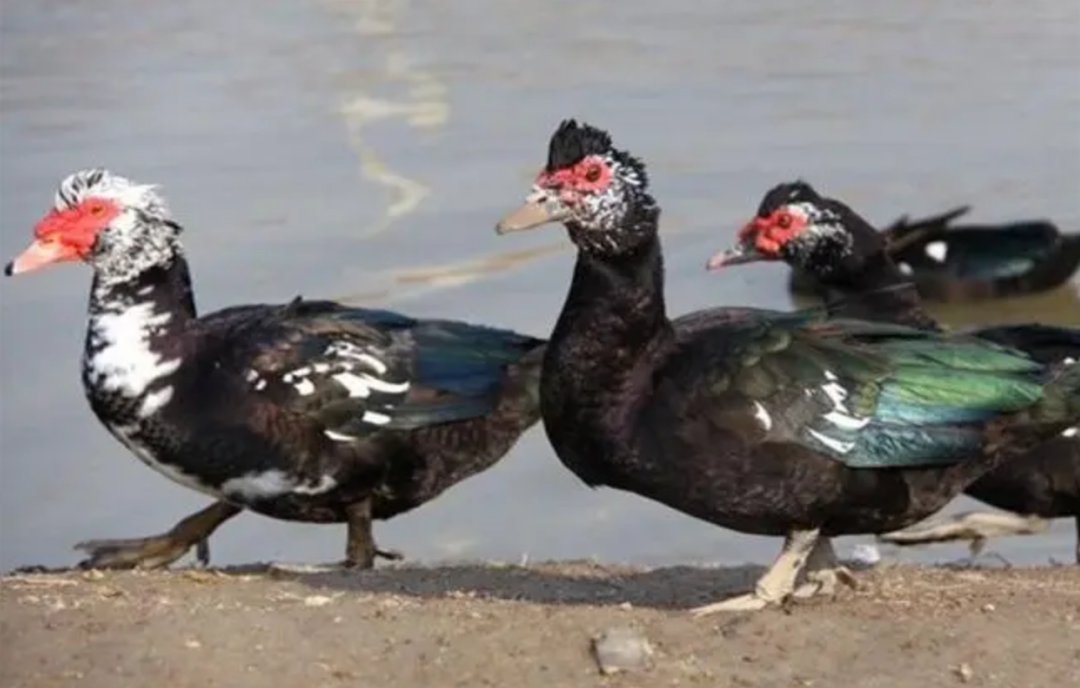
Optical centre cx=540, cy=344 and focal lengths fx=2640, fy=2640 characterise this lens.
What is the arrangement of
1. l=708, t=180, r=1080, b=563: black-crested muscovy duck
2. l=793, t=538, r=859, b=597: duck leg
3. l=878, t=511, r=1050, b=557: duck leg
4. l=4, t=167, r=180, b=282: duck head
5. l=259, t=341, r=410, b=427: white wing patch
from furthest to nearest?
l=878, t=511, r=1050, b=557: duck leg
l=708, t=180, r=1080, b=563: black-crested muscovy duck
l=4, t=167, r=180, b=282: duck head
l=259, t=341, r=410, b=427: white wing patch
l=793, t=538, r=859, b=597: duck leg

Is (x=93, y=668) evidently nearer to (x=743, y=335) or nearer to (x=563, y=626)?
(x=563, y=626)

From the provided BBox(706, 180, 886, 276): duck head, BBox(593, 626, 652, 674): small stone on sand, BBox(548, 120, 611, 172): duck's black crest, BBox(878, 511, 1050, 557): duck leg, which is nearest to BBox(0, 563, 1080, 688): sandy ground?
BBox(593, 626, 652, 674): small stone on sand

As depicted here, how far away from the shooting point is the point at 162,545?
712cm

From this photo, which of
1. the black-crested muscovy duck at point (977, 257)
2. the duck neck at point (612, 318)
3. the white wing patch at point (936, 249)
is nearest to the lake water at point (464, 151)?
the black-crested muscovy duck at point (977, 257)

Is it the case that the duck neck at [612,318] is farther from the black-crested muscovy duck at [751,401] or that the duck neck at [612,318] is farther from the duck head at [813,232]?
the duck head at [813,232]

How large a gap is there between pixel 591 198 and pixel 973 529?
2.29m

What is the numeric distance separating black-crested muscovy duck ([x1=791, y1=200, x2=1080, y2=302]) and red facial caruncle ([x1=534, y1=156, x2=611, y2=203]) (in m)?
4.41

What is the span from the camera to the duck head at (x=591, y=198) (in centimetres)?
577

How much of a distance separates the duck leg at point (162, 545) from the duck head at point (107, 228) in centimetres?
71

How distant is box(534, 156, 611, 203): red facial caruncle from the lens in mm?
5773

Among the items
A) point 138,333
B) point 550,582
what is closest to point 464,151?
point 138,333

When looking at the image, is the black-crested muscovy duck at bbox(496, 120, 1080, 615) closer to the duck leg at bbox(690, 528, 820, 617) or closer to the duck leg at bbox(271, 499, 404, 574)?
the duck leg at bbox(690, 528, 820, 617)

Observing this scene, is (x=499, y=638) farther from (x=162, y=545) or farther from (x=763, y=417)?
(x=162, y=545)

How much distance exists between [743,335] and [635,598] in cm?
80
